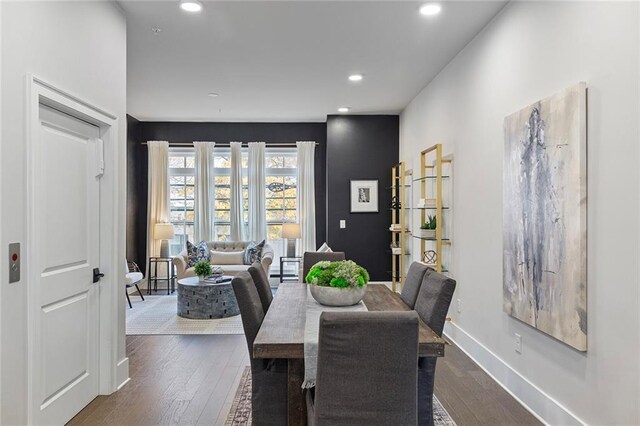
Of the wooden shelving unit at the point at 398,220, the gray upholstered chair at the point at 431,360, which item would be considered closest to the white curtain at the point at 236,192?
the wooden shelving unit at the point at 398,220

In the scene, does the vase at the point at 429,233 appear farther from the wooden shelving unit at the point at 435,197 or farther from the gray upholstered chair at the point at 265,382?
the gray upholstered chair at the point at 265,382

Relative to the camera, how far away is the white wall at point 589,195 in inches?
78.3

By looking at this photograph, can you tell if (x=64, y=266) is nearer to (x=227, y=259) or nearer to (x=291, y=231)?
(x=227, y=259)

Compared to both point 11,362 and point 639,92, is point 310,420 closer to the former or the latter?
point 11,362

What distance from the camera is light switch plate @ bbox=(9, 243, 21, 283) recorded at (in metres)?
2.05

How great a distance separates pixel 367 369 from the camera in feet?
5.39

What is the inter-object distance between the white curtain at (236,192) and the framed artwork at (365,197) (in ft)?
6.49

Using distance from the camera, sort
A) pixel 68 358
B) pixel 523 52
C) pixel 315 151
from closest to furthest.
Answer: pixel 68 358
pixel 523 52
pixel 315 151

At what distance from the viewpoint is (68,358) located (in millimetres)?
2672

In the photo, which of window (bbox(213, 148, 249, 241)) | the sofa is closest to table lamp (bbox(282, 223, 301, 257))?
the sofa

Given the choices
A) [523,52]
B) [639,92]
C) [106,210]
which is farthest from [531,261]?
[106,210]

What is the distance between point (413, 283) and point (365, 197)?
14.2 feet

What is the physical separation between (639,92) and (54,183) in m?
3.06

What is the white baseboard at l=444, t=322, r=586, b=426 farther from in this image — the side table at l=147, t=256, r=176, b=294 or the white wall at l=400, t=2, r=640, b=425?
the side table at l=147, t=256, r=176, b=294
